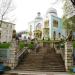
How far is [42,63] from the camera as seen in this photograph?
2423 centimetres

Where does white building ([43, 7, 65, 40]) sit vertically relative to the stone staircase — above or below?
above

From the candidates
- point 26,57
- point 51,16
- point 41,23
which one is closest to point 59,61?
point 26,57

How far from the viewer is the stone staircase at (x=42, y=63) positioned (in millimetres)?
22641

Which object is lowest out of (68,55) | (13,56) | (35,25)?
(13,56)

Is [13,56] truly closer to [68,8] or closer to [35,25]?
[68,8]

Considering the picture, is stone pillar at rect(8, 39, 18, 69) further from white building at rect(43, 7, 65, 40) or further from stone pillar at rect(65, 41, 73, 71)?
white building at rect(43, 7, 65, 40)

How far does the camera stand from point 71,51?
22.7 metres

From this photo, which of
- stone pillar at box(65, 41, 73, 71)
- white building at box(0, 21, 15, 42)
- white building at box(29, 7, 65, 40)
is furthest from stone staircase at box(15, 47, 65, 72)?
white building at box(0, 21, 15, 42)

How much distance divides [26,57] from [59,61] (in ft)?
14.4

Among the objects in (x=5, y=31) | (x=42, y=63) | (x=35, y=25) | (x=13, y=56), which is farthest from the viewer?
(x=5, y=31)

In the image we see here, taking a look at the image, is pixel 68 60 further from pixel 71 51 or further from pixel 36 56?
pixel 36 56

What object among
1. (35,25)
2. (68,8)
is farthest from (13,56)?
(35,25)

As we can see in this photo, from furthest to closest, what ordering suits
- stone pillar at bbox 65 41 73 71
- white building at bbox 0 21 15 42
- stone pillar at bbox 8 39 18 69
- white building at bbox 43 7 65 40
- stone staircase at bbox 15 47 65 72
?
1. white building at bbox 0 21 15 42
2. white building at bbox 43 7 65 40
3. stone pillar at bbox 8 39 18 69
4. stone staircase at bbox 15 47 65 72
5. stone pillar at bbox 65 41 73 71

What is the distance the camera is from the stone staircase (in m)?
22.6
